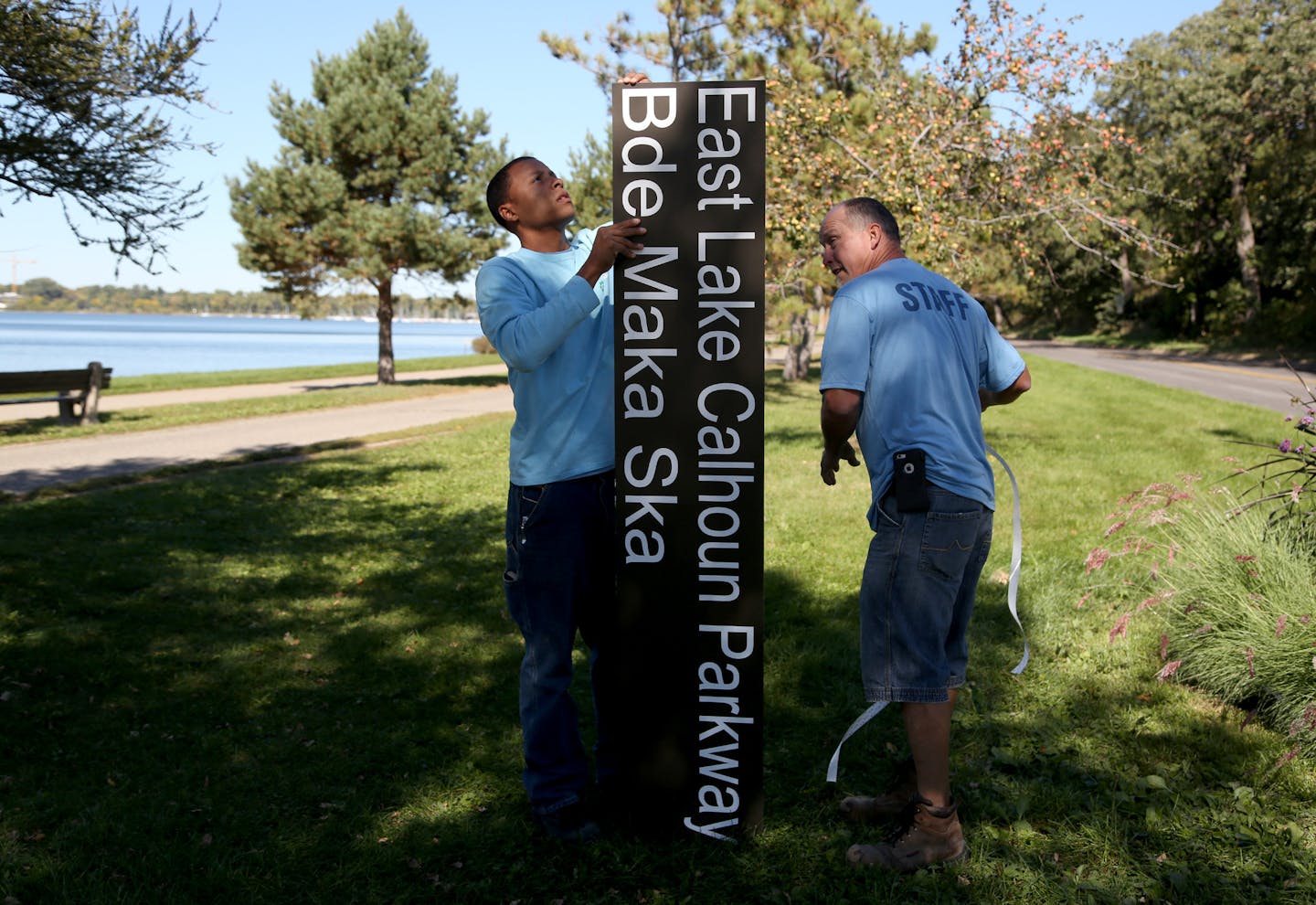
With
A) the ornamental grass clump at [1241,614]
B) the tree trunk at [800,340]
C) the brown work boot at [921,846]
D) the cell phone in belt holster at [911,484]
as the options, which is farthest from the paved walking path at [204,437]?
the ornamental grass clump at [1241,614]

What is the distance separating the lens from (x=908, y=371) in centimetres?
283

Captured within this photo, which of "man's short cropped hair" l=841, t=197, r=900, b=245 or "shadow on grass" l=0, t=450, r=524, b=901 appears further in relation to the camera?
"shadow on grass" l=0, t=450, r=524, b=901

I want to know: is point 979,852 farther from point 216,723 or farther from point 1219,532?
point 216,723

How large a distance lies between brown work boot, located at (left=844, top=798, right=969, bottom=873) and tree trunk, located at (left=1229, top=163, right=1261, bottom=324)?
39.5 m

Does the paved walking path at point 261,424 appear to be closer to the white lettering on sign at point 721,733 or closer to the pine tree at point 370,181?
the pine tree at point 370,181

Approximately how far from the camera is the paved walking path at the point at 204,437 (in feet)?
35.4

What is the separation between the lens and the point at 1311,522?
4766 millimetres

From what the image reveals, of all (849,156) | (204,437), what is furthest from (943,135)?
(204,437)

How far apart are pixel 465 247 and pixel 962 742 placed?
21684 millimetres

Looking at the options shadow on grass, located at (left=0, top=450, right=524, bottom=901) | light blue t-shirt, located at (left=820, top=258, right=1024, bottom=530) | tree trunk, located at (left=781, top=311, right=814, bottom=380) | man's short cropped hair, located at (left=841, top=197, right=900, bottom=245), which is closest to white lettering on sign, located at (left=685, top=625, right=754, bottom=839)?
light blue t-shirt, located at (left=820, top=258, right=1024, bottom=530)

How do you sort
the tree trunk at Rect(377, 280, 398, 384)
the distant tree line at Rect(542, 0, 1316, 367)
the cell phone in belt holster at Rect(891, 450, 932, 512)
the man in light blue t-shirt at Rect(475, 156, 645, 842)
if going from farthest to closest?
the tree trunk at Rect(377, 280, 398, 384), the distant tree line at Rect(542, 0, 1316, 367), the man in light blue t-shirt at Rect(475, 156, 645, 842), the cell phone in belt holster at Rect(891, 450, 932, 512)

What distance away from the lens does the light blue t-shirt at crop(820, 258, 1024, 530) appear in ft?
9.30

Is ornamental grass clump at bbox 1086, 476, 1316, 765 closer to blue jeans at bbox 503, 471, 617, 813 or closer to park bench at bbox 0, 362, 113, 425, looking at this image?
blue jeans at bbox 503, 471, 617, 813

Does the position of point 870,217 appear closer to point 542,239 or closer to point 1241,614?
point 542,239
